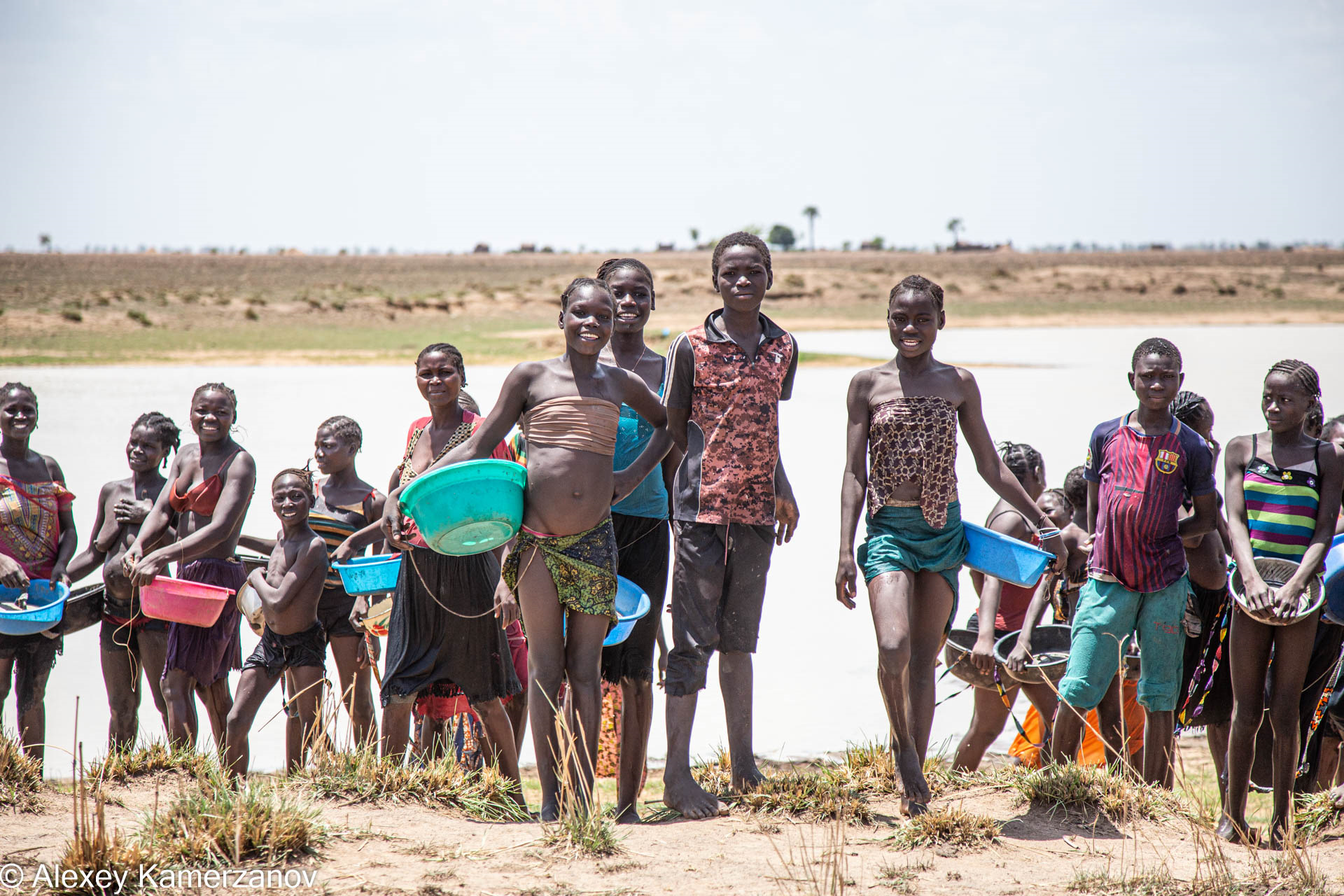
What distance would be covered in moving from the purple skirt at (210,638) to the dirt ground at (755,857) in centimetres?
102

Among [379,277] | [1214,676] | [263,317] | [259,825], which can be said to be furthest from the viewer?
[379,277]

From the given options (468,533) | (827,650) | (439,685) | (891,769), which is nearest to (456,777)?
(439,685)

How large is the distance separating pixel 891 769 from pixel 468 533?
2.00m

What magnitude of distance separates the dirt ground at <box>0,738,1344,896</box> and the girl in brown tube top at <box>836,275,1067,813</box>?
392 mm

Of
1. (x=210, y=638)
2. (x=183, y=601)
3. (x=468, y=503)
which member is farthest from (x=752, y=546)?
(x=210, y=638)

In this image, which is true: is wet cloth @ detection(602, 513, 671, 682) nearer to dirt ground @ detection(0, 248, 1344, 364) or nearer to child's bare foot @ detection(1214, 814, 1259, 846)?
child's bare foot @ detection(1214, 814, 1259, 846)

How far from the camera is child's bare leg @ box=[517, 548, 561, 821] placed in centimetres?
410

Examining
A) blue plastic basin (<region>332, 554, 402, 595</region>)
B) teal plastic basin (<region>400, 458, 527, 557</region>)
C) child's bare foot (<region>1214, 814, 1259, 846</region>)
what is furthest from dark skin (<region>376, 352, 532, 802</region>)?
child's bare foot (<region>1214, 814, 1259, 846</region>)

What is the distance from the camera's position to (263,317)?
143ft

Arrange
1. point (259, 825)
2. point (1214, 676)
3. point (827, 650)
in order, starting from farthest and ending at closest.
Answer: point (827, 650)
point (1214, 676)
point (259, 825)

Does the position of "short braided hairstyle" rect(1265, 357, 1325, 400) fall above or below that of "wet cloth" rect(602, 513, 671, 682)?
above

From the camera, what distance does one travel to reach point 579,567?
411 cm

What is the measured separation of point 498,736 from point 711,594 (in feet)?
3.97

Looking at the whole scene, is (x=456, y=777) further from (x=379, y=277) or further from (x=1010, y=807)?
(x=379, y=277)
